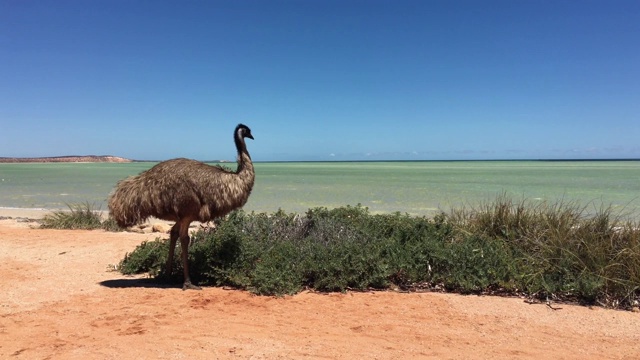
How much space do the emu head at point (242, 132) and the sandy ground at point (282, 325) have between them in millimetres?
2342

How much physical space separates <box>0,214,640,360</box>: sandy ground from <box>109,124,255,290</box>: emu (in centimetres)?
107

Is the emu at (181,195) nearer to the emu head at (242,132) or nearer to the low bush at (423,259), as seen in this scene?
the emu head at (242,132)

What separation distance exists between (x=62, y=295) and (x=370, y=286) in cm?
439

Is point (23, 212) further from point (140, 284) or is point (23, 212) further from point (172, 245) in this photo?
point (172, 245)

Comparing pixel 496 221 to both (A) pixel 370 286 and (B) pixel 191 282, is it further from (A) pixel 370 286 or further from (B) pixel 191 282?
(B) pixel 191 282

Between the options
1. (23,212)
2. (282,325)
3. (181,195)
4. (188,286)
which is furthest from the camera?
(23,212)

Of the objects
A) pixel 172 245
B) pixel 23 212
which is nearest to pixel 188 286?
pixel 172 245

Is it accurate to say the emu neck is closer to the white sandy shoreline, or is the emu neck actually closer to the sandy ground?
the sandy ground

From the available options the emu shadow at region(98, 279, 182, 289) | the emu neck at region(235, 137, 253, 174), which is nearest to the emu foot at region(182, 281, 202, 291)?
the emu shadow at region(98, 279, 182, 289)

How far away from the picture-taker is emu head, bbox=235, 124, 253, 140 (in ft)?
22.6

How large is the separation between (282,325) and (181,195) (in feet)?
7.82

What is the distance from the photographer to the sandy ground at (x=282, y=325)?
446 cm

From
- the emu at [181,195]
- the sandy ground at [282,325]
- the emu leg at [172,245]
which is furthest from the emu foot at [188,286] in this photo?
the emu leg at [172,245]

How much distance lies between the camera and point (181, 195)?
627cm
